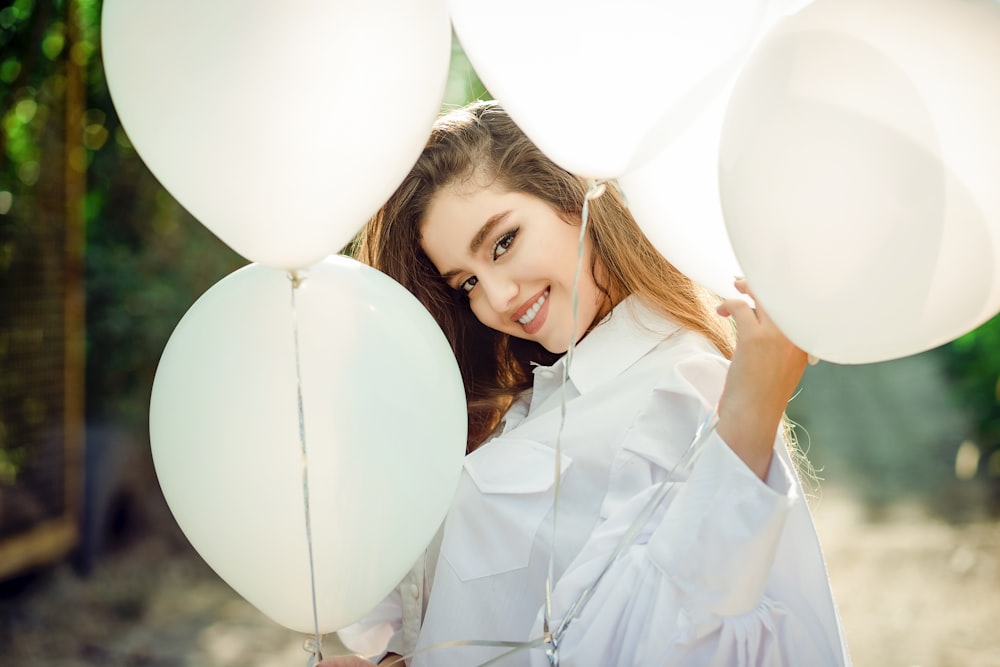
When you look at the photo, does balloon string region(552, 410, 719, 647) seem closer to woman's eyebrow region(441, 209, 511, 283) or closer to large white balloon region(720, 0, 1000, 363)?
large white balloon region(720, 0, 1000, 363)

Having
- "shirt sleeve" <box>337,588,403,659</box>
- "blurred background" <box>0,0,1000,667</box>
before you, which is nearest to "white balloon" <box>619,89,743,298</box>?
"shirt sleeve" <box>337,588,403,659</box>

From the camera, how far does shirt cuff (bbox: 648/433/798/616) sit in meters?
1.02

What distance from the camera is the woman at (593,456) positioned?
1.05m

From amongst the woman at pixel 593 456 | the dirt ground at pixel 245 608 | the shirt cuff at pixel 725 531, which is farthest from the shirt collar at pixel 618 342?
the dirt ground at pixel 245 608

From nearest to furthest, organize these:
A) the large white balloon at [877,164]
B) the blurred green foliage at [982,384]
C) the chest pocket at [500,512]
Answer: the large white balloon at [877,164]
the chest pocket at [500,512]
the blurred green foliage at [982,384]

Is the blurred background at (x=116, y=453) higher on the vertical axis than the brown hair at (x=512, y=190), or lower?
lower

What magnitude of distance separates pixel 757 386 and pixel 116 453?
4.07 m

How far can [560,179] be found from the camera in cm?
150

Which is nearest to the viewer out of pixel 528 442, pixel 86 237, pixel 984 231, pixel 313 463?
pixel 984 231

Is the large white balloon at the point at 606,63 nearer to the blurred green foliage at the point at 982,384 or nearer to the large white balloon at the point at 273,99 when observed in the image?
the large white balloon at the point at 273,99

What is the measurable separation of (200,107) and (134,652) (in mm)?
3206

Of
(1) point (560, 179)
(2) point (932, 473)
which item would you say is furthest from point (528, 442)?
(2) point (932, 473)

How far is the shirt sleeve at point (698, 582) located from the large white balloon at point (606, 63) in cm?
35

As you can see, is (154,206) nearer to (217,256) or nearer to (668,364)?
(217,256)
